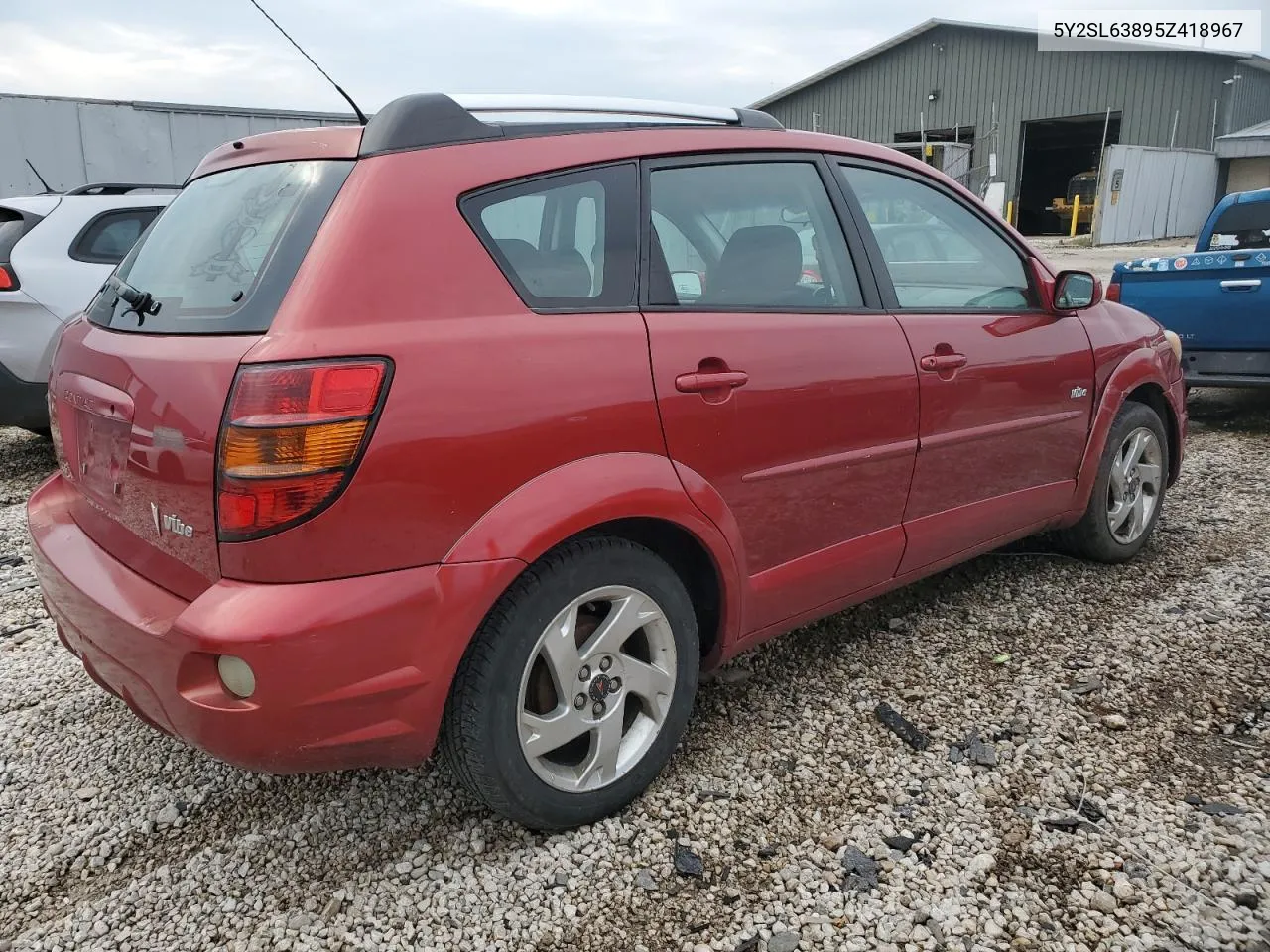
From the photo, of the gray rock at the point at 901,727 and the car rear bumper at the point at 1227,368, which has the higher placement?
the car rear bumper at the point at 1227,368

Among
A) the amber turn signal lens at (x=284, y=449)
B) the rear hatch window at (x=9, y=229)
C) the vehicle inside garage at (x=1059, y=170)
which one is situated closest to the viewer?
the amber turn signal lens at (x=284, y=449)

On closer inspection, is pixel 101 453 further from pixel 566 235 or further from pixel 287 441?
pixel 566 235

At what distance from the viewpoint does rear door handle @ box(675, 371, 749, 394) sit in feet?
7.54

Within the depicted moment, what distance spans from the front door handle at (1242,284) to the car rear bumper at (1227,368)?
0.43m

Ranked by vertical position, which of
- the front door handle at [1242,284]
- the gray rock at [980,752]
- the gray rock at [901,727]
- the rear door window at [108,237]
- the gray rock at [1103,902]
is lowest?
the gray rock at [901,727]

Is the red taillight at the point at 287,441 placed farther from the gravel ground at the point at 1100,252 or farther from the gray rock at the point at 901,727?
the gravel ground at the point at 1100,252

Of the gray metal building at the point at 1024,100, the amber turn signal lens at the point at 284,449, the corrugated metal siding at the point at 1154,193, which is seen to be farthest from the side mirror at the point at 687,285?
the corrugated metal siding at the point at 1154,193

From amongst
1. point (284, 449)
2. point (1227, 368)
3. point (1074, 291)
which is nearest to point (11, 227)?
point (284, 449)

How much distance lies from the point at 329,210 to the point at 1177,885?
2.44 meters

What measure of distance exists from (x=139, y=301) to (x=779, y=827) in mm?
2078

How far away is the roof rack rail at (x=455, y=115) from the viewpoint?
207 centimetres

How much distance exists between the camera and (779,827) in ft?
7.78

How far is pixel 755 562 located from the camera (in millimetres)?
2574

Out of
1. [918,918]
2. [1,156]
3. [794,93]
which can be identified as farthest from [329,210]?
[794,93]
